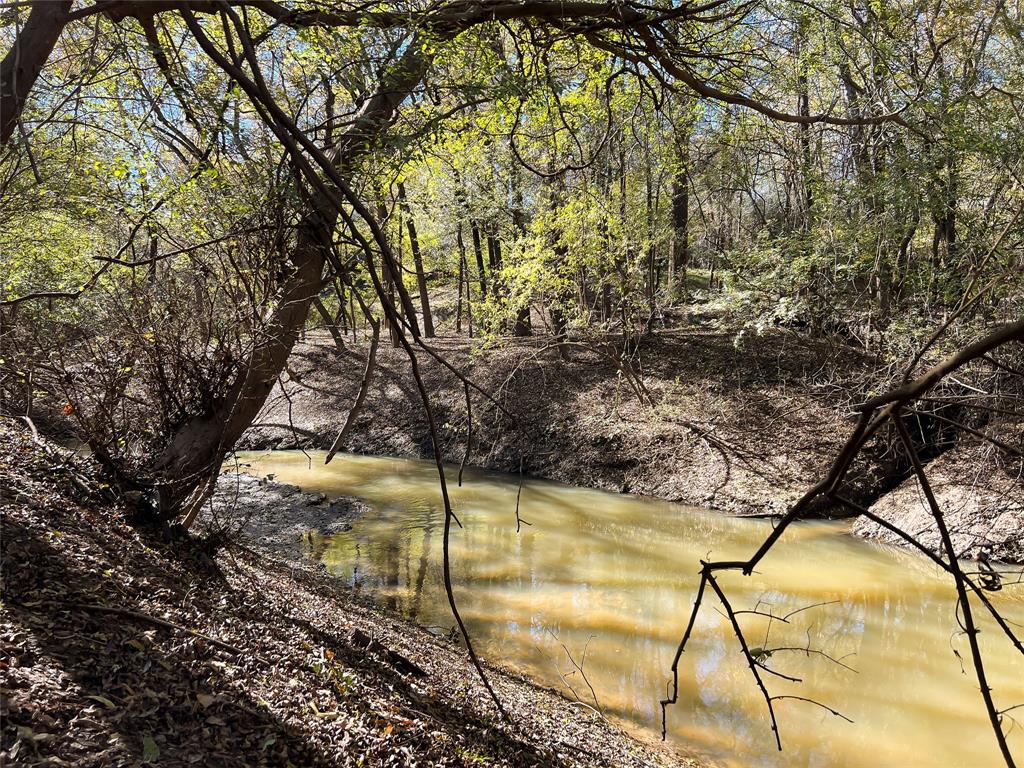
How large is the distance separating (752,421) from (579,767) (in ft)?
35.8

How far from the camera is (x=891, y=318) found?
1116cm

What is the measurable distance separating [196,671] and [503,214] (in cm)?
1474

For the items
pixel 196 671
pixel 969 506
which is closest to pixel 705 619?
pixel 969 506

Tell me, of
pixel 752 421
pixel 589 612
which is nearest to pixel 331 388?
pixel 752 421

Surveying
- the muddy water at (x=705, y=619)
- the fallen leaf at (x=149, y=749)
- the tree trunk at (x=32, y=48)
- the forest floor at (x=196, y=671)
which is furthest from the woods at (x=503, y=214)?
the fallen leaf at (x=149, y=749)

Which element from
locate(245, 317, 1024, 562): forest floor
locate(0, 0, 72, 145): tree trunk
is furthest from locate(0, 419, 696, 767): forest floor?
locate(245, 317, 1024, 562): forest floor

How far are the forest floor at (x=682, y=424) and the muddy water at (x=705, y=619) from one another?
1.07 m

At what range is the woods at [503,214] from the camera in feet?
9.67

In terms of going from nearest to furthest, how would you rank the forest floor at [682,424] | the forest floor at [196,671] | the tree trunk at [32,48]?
the forest floor at [196,671] < the tree trunk at [32,48] < the forest floor at [682,424]

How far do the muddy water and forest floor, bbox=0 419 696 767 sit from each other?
1054 mm

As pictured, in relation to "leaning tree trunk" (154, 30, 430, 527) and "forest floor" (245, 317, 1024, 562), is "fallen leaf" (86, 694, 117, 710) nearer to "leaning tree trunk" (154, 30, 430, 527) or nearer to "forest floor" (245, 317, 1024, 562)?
"leaning tree trunk" (154, 30, 430, 527)

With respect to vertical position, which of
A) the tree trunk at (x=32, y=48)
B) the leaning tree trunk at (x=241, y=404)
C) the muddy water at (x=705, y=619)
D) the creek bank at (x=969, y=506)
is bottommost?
the muddy water at (x=705, y=619)

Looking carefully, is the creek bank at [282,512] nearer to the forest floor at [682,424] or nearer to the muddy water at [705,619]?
the muddy water at [705,619]

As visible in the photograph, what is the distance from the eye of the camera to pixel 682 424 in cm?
1177
